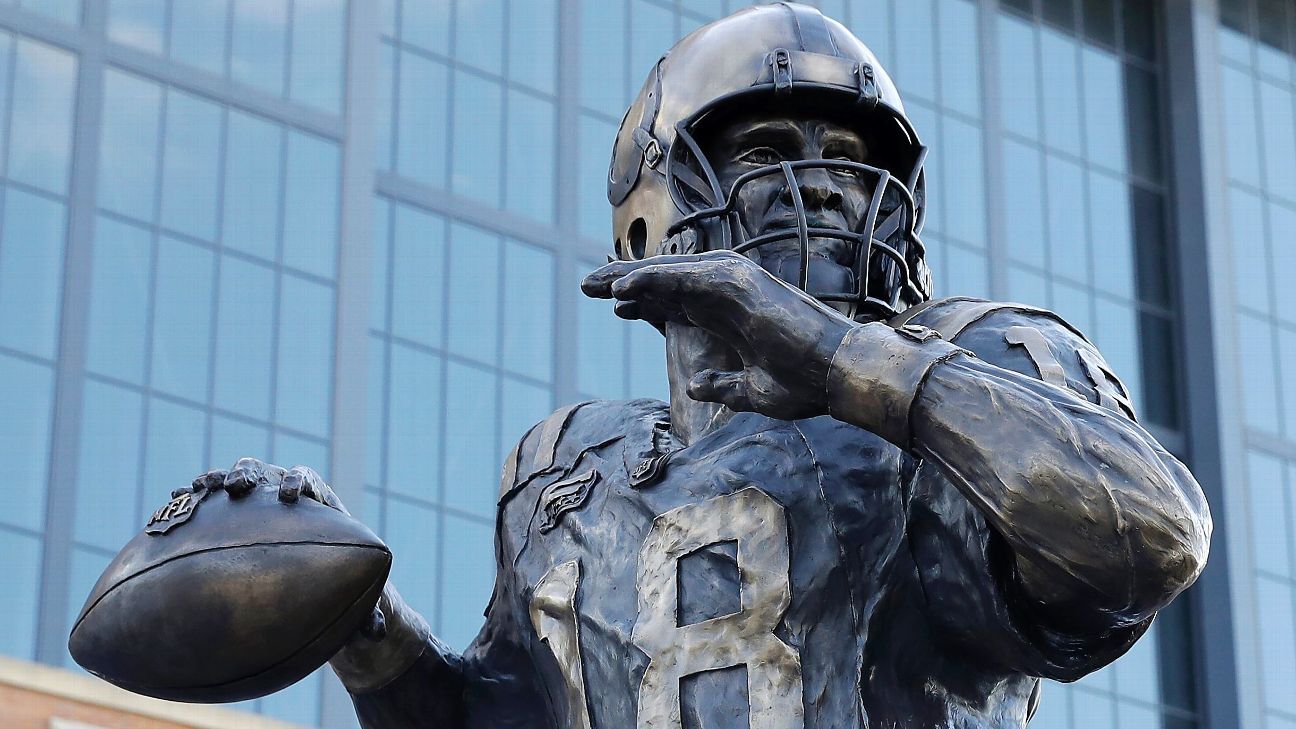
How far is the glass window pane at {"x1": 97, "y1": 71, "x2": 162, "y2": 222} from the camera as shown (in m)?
29.8

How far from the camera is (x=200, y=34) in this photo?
3117cm

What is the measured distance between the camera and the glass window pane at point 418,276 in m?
32.3

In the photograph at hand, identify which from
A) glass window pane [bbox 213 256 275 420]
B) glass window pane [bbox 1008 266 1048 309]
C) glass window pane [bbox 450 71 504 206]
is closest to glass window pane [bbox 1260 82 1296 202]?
glass window pane [bbox 1008 266 1048 309]

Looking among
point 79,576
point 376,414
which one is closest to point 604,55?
point 376,414

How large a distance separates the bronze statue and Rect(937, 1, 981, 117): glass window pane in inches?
1287

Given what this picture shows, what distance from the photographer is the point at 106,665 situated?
585 centimetres

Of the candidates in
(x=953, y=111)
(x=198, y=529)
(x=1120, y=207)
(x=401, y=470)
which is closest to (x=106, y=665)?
(x=198, y=529)

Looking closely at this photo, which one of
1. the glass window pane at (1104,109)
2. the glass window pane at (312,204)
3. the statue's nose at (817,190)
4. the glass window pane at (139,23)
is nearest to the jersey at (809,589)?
the statue's nose at (817,190)

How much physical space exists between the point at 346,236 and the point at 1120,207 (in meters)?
14.6

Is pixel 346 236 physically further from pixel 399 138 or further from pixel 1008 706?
pixel 1008 706

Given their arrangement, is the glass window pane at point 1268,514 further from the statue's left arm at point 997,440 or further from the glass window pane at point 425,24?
the statue's left arm at point 997,440

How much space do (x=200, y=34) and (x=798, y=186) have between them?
84.5ft

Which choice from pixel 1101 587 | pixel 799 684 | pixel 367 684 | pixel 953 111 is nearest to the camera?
pixel 1101 587

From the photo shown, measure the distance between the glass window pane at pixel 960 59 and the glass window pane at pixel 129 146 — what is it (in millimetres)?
13225
